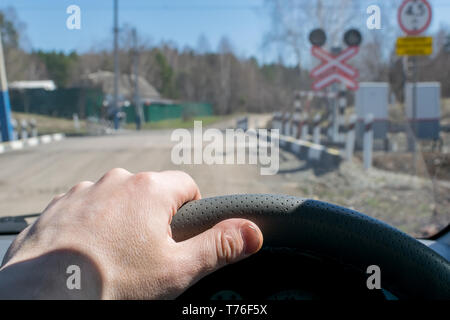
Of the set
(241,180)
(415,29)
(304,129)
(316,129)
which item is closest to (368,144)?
(316,129)

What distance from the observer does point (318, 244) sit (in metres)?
1.03

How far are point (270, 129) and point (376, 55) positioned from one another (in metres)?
1.23

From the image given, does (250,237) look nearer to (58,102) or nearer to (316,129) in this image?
(58,102)

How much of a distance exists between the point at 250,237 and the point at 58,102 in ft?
9.33

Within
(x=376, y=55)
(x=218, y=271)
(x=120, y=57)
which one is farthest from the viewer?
(x=376, y=55)

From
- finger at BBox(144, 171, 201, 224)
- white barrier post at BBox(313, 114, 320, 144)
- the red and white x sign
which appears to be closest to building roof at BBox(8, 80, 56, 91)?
the red and white x sign

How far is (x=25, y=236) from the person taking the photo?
3.22ft

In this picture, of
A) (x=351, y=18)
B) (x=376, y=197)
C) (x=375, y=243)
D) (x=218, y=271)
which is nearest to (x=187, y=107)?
(x=351, y=18)

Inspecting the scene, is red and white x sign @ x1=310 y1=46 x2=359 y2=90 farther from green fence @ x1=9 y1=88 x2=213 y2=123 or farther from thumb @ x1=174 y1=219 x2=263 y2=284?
thumb @ x1=174 y1=219 x2=263 y2=284

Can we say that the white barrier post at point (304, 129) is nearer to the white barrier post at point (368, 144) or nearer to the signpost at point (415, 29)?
the white barrier post at point (368, 144)

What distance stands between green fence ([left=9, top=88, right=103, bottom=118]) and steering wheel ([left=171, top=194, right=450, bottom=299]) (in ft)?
6.48

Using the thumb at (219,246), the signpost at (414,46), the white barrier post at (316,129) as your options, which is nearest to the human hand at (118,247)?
the thumb at (219,246)

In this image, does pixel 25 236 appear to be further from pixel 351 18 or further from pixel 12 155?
pixel 12 155

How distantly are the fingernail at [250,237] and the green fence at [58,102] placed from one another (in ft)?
6.76
